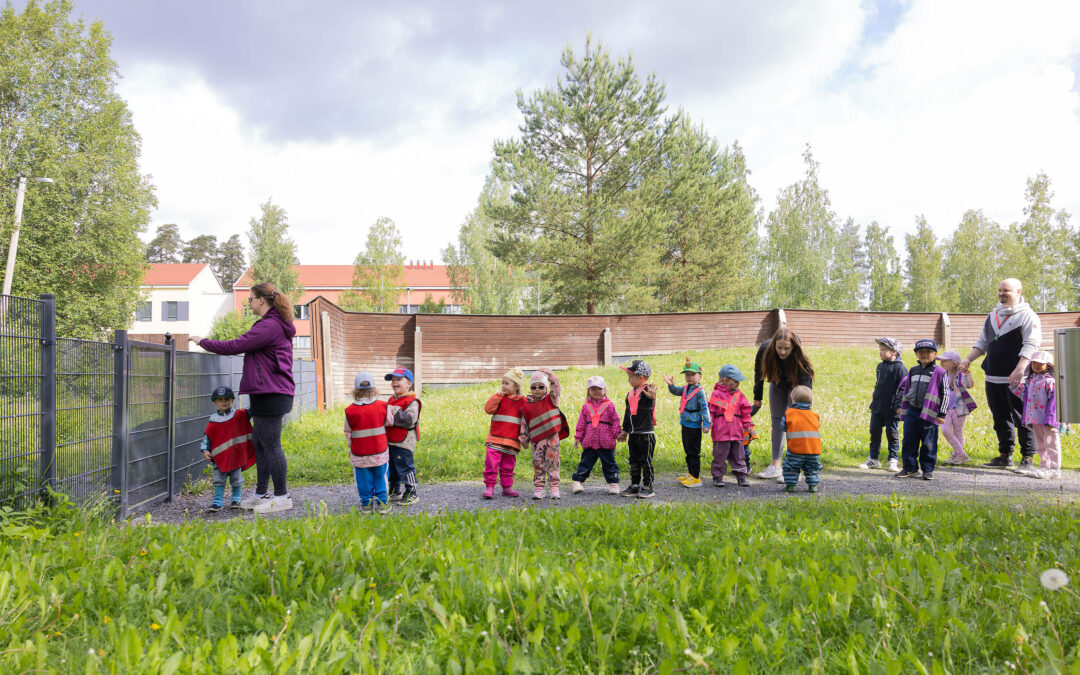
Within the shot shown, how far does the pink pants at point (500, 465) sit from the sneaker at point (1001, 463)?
20.5 ft

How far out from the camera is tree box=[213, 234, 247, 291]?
293 ft

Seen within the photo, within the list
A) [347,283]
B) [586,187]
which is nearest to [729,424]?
[586,187]

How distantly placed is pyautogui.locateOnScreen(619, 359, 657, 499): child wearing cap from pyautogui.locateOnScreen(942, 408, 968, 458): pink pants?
14.9 ft

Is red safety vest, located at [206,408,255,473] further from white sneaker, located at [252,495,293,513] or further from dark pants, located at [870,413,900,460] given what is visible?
dark pants, located at [870,413,900,460]

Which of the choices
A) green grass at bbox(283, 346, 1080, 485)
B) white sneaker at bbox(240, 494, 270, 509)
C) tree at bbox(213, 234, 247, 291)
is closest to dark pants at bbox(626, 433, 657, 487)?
green grass at bbox(283, 346, 1080, 485)

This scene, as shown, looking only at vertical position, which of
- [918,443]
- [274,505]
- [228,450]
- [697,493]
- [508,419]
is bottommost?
[697,493]

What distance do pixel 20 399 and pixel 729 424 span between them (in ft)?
21.6

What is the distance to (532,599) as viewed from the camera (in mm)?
2756

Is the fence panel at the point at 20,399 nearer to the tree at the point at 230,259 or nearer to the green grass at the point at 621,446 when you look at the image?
the green grass at the point at 621,446

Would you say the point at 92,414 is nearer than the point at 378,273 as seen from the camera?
Yes

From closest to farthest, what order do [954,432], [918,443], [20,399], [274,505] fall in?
[20,399], [274,505], [918,443], [954,432]

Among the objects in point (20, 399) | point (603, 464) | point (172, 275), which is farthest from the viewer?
point (172, 275)

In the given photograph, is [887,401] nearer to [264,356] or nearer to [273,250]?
[264,356]

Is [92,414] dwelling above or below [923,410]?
above
